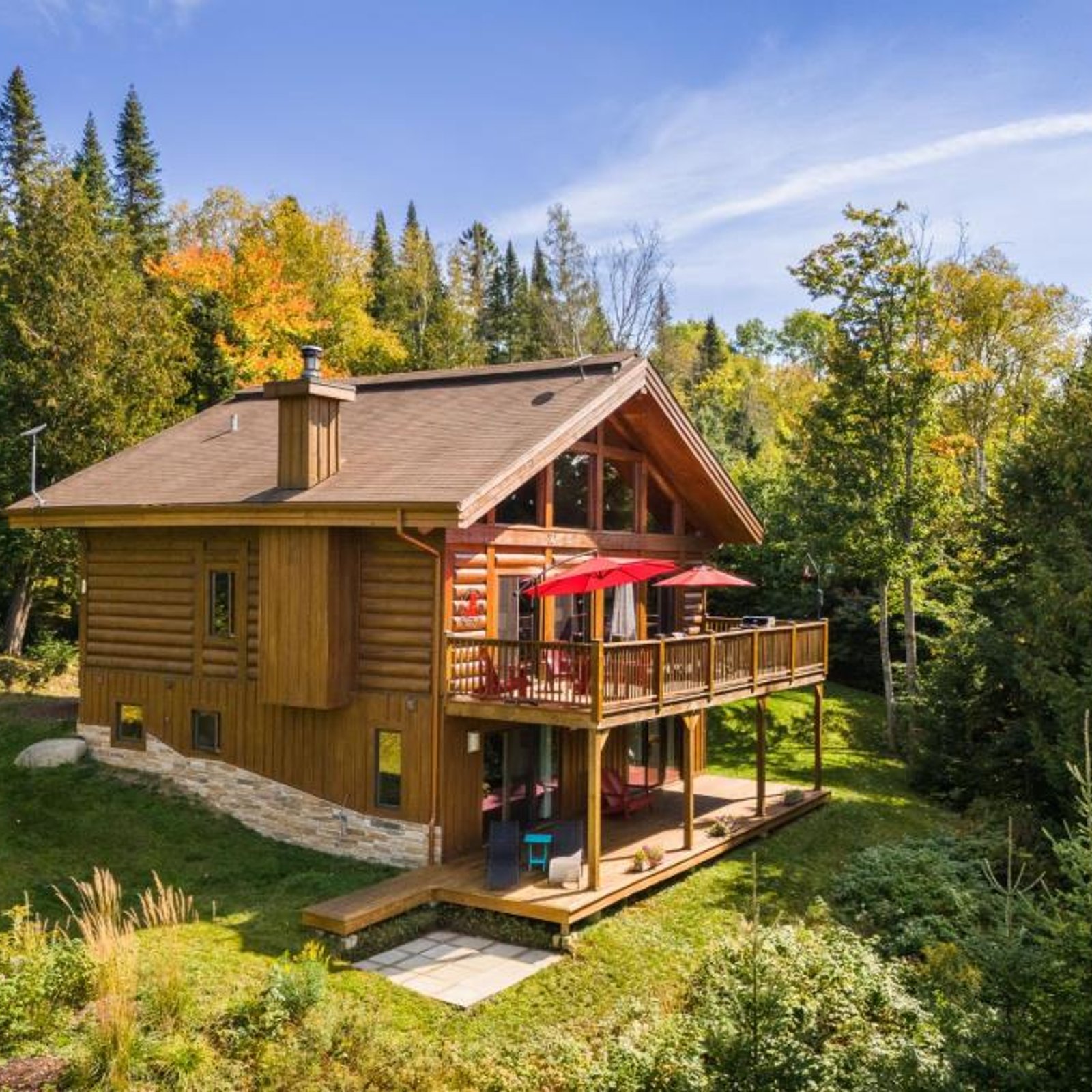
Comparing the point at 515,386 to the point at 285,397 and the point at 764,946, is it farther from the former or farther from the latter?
the point at 764,946

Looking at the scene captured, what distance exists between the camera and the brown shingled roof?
14836 millimetres

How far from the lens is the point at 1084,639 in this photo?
57.8ft

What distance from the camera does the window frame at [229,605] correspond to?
16.8m

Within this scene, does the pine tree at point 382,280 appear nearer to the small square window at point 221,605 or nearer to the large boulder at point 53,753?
the large boulder at point 53,753

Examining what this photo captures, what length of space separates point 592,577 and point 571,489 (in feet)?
8.19

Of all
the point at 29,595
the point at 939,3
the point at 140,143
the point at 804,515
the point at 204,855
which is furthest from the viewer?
the point at 140,143

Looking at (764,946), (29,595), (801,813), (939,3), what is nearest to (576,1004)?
(764,946)

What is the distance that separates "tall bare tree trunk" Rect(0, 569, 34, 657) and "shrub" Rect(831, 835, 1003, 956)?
22493 mm

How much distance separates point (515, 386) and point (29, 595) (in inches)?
685

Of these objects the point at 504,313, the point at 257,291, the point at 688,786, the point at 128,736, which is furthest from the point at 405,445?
the point at 504,313

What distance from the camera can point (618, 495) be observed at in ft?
62.1

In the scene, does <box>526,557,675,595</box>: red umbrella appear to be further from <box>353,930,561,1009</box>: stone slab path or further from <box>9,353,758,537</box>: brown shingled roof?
<box>353,930,561,1009</box>: stone slab path

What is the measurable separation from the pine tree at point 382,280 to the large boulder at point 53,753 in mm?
34557

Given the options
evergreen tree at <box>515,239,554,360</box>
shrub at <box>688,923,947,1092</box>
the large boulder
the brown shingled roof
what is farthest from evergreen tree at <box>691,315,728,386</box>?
shrub at <box>688,923,947,1092</box>
